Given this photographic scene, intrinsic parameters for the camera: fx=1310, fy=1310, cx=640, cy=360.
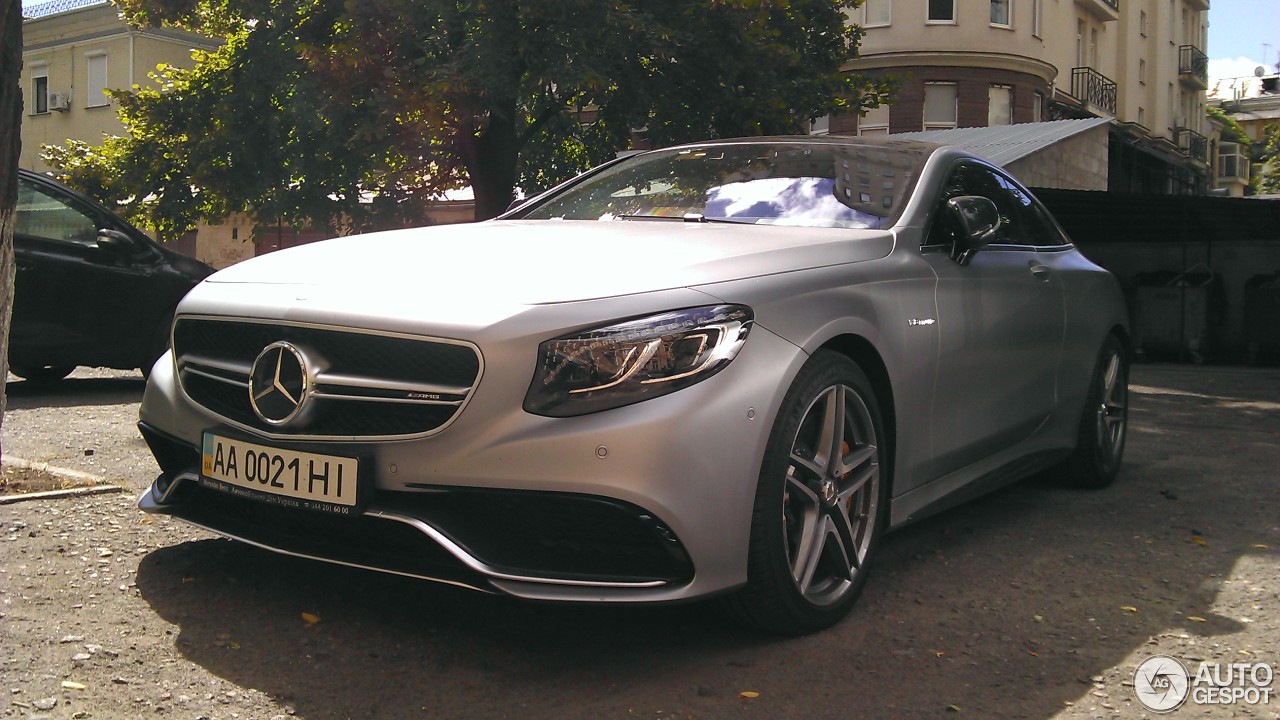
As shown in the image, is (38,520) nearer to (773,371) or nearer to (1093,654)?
(773,371)

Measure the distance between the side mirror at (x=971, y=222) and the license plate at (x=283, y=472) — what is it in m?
2.33

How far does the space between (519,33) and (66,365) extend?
28.2 feet

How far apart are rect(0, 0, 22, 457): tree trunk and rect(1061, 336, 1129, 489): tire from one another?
4430 mm

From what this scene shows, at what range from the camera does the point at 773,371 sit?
337cm

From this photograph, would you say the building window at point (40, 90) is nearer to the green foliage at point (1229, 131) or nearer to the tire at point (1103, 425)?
the tire at point (1103, 425)

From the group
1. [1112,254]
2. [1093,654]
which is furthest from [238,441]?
[1112,254]

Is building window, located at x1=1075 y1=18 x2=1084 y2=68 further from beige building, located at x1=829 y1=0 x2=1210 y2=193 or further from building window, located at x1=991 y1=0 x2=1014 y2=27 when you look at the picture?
building window, located at x1=991 y1=0 x2=1014 y2=27

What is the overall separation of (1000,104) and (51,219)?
32.2 m

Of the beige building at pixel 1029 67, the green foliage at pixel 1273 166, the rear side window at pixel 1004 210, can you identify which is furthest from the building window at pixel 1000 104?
the green foliage at pixel 1273 166

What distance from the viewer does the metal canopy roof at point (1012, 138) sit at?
19.4 m

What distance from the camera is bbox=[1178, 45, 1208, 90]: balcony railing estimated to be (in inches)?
2207

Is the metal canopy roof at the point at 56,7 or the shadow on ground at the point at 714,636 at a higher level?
the metal canopy roof at the point at 56,7

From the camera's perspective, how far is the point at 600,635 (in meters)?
3.63

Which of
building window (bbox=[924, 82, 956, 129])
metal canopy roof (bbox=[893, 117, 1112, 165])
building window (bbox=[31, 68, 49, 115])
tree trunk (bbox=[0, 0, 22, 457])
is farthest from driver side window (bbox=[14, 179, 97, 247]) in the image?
building window (bbox=[31, 68, 49, 115])
